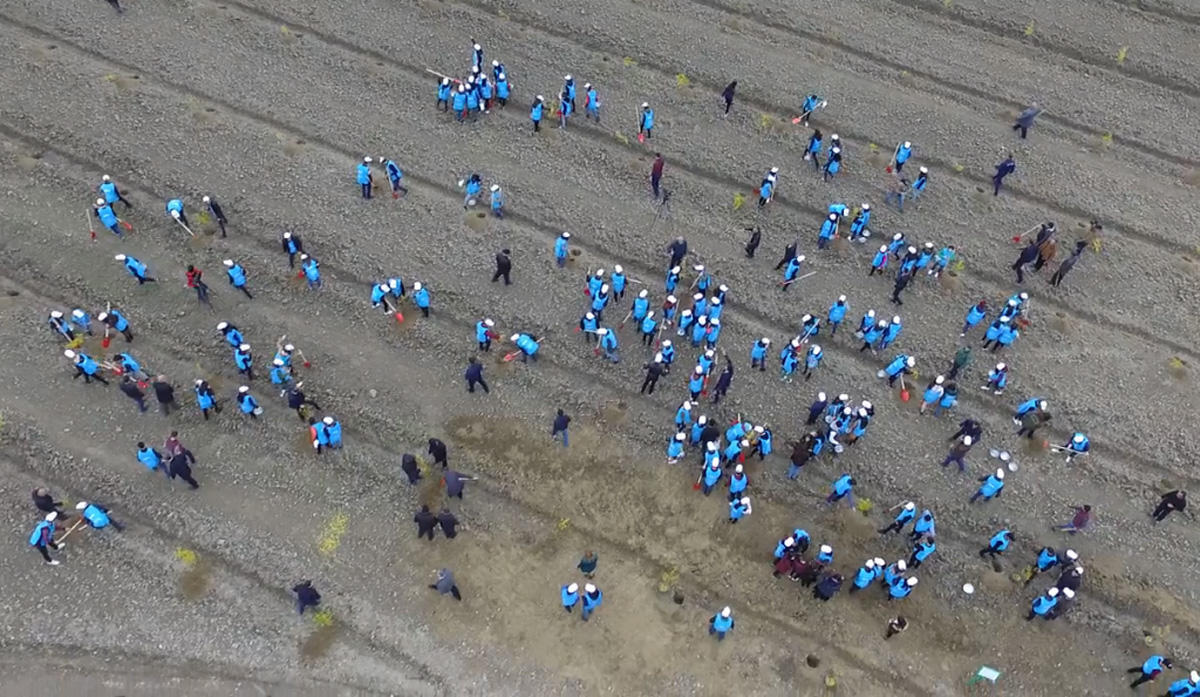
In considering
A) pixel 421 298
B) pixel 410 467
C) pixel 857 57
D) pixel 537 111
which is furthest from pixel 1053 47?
pixel 410 467

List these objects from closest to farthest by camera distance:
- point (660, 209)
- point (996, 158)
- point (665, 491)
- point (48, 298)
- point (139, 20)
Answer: point (665, 491)
point (48, 298)
point (660, 209)
point (996, 158)
point (139, 20)

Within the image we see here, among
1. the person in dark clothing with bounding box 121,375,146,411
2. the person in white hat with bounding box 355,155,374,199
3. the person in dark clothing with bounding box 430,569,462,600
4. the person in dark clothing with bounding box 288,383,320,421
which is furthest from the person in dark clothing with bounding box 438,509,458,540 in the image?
the person in white hat with bounding box 355,155,374,199

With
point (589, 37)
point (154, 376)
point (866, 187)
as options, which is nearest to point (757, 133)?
point (866, 187)

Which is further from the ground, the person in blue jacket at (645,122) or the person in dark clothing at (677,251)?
the person in blue jacket at (645,122)

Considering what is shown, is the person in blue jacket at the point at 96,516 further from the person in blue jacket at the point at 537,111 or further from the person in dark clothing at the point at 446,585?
the person in blue jacket at the point at 537,111

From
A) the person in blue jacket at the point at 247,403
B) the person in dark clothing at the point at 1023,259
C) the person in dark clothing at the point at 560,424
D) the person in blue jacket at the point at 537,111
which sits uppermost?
the person in blue jacket at the point at 537,111

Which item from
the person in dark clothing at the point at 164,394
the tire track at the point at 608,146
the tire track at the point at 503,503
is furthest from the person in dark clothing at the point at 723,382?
the person in dark clothing at the point at 164,394

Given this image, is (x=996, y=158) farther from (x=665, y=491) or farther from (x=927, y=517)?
(x=665, y=491)
